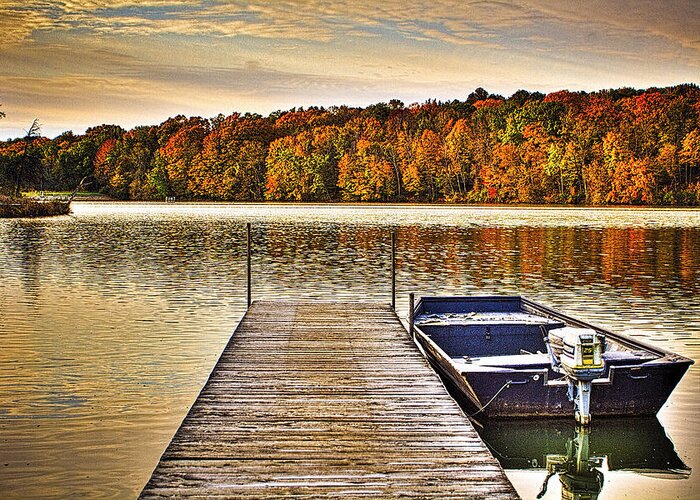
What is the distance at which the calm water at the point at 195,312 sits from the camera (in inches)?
A: 276

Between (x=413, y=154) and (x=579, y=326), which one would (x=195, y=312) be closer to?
(x=579, y=326)

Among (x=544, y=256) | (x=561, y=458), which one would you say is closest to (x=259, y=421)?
(x=561, y=458)

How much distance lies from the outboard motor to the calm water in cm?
37

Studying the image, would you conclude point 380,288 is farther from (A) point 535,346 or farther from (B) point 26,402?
(B) point 26,402

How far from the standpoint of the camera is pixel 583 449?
24.2ft

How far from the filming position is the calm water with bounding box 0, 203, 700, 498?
700 centimetres

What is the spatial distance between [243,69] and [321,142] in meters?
20.2

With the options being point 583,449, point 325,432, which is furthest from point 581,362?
point 325,432

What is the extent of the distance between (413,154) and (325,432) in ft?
283

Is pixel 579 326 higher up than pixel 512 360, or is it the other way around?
pixel 579 326

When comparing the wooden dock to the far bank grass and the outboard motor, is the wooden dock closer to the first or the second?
the outboard motor

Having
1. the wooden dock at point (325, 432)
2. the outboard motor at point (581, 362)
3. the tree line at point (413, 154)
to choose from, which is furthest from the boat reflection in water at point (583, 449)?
the tree line at point (413, 154)

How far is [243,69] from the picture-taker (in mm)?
78312

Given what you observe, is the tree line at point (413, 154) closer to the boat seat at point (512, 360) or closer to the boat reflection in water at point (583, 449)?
the boat seat at point (512, 360)
